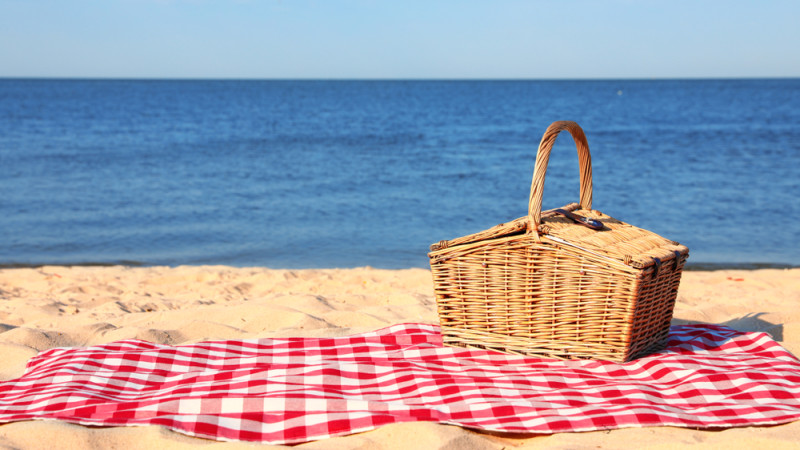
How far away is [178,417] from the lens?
99.6 inches

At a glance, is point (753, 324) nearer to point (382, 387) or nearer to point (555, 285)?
point (555, 285)

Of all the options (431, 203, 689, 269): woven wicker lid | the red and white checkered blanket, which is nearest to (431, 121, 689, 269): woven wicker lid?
(431, 203, 689, 269): woven wicker lid

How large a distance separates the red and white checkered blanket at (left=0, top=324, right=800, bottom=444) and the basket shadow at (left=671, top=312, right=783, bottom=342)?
538mm

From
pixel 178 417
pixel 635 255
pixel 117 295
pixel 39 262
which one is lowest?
pixel 39 262

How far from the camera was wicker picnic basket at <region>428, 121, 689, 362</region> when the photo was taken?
2.99 m

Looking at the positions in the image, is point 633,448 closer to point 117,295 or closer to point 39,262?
point 117,295

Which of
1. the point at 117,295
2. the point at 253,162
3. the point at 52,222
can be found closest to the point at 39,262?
the point at 52,222

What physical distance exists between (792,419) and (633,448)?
72 centimetres

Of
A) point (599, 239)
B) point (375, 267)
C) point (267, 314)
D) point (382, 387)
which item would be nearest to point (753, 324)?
point (599, 239)

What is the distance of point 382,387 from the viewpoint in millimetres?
2871

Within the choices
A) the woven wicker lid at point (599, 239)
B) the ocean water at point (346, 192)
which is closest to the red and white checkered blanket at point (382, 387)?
the woven wicker lid at point (599, 239)

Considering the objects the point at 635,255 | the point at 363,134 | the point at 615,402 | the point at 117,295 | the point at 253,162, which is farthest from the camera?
the point at 363,134

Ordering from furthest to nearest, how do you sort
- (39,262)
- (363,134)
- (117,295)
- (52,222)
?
(363,134), (52,222), (39,262), (117,295)

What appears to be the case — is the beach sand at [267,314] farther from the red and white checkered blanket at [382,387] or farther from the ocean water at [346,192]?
the ocean water at [346,192]
